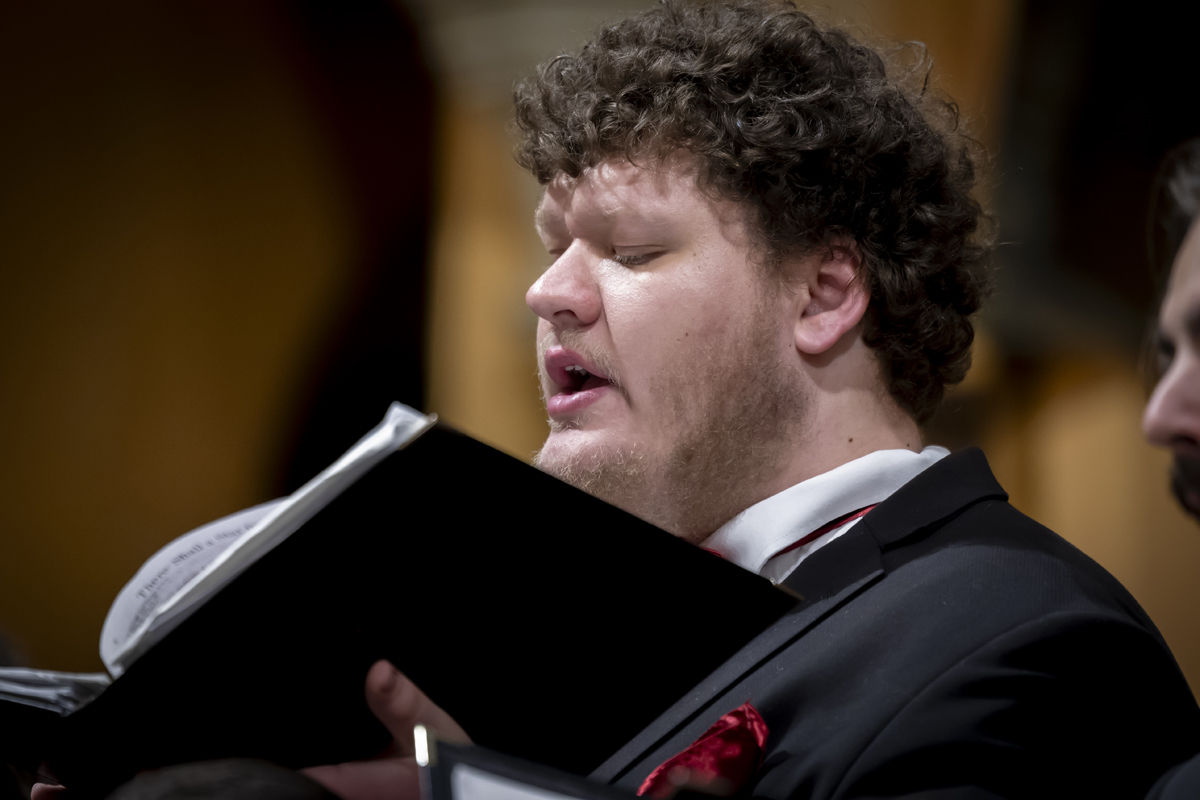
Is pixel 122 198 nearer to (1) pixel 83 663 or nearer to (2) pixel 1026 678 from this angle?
(1) pixel 83 663

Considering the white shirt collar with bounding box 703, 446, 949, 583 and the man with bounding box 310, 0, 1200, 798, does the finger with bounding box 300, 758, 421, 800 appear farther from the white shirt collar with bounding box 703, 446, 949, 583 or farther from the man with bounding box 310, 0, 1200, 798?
the white shirt collar with bounding box 703, 446, 949, 583

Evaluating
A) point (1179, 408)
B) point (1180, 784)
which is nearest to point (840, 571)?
point (1180, 784)

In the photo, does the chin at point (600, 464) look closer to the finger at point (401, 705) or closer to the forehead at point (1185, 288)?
the finger at point (401, 705)

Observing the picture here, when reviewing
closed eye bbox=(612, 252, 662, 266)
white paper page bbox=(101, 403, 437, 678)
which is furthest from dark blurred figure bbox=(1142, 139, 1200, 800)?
white paper page bbox=(101, 403, 437, 678)

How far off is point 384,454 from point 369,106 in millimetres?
2191

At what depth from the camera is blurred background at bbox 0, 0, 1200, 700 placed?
253 cm

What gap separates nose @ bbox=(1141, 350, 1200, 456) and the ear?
0.68 metres

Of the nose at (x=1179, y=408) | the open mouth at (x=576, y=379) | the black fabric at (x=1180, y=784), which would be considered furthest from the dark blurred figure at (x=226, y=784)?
the nose at (x=1179, y=408)

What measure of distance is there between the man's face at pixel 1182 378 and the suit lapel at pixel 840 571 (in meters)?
0.71

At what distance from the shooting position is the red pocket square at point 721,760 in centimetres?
73

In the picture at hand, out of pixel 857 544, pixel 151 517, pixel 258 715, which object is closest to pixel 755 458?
pixel 857 544

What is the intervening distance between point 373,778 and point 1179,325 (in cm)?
153

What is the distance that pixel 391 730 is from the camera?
2.65ft

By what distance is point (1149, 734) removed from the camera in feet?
2.59
